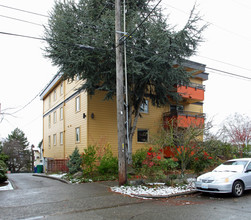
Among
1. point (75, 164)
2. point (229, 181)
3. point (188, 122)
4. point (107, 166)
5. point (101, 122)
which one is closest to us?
point (229, 181)

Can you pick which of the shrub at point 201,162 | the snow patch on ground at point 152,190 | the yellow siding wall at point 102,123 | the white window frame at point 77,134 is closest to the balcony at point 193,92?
the yellow siding wall at point 102,123

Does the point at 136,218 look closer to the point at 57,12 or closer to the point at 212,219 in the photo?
the point at 212,219

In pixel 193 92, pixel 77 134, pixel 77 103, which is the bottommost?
pixel 77 134

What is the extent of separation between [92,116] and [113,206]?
10168mm

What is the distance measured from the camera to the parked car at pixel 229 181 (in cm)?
902

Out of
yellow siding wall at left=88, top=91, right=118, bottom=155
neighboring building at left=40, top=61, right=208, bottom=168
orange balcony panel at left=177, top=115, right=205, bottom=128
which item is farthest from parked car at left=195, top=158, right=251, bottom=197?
yellow siding wall at left=88, top=91, right=118, bottom=155

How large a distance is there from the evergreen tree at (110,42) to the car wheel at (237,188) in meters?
7.07

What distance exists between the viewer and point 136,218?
6.56m

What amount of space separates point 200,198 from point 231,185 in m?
1.22

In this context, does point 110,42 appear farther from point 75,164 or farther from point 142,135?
point 142,135

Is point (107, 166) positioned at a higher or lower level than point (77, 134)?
lower

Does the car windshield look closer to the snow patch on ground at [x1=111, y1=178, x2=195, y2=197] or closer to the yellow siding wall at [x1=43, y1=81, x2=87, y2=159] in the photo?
the snow patch on ground at [x1=111, y1=178, x2=195, y2=197]

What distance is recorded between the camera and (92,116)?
17.6 m

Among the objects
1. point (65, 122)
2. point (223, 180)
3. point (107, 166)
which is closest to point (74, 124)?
point (65, 122)
